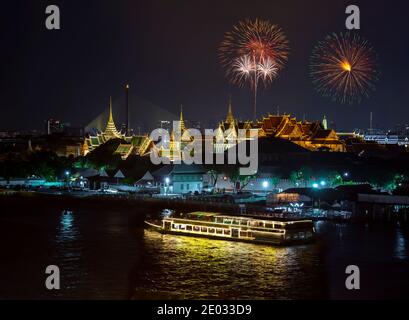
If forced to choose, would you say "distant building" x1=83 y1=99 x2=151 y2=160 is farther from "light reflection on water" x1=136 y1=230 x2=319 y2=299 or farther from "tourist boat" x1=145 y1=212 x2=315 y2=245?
"light reflection on water" x1=136 y1=230 x2=319 y2=299

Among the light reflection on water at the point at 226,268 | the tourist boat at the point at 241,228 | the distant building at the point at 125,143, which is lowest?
the light reflection on water at the point at 226,268

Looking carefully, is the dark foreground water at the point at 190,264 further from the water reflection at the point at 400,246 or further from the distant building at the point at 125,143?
the distant building at the point at 125,143

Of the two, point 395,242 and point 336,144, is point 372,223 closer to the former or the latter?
point 395,242

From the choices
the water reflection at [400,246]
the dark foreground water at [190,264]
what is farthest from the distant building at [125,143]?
the water reflection at [400,246]

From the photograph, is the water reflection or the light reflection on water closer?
the light reflection on water

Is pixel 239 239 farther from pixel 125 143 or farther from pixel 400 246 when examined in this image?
pixel 125 143

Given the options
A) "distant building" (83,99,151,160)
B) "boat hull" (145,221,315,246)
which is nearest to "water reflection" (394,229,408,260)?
"boat hull" (145,221,315,246)
